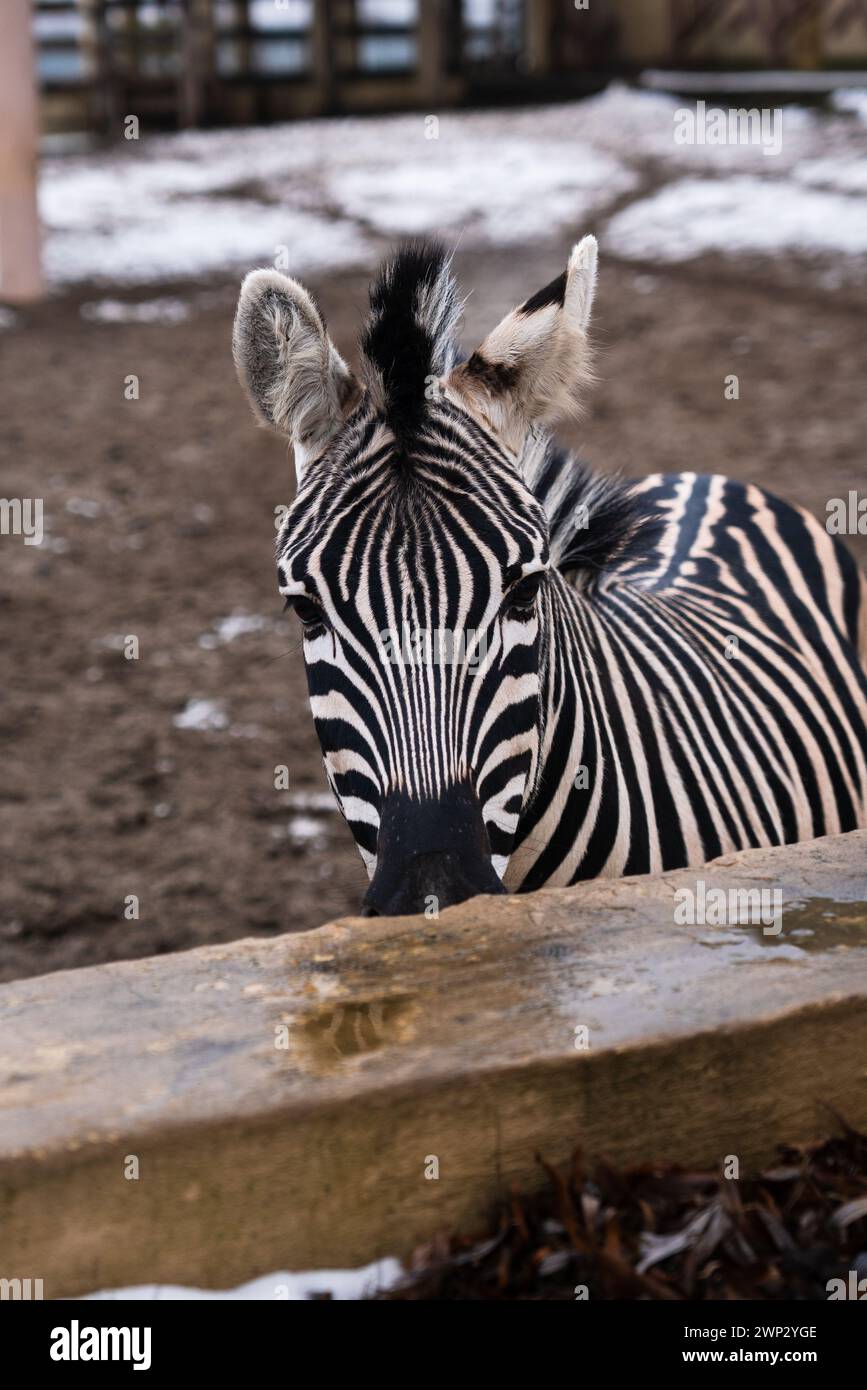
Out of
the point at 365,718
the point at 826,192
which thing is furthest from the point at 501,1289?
the point at 826,192

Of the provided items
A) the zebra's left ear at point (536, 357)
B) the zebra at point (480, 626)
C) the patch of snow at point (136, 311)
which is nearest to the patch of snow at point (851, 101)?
the patch of snow at point (136, 311)

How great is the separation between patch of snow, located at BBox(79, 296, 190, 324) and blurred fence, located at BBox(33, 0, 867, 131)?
29.6 ft

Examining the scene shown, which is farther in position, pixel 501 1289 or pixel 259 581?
pixel 259 581

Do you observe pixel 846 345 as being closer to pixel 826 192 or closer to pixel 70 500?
pixel 826 192

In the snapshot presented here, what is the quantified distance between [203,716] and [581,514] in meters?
3.22

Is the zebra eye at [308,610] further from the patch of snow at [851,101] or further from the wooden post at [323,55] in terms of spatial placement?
the wooden post at [323,55]

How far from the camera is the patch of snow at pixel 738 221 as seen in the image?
41.1 ft

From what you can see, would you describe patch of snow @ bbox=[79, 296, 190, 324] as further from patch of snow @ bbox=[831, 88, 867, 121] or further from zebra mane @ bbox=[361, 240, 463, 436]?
zebra mane @ bbox=[361, 240, 463, 436]

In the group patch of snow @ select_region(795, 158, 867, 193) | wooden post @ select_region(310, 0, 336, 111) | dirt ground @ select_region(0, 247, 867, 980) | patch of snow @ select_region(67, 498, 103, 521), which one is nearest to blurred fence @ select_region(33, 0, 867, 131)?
wooden post @ select_region(310, 0, 336, 111)

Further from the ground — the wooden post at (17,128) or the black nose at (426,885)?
the wooden post at (17,128)

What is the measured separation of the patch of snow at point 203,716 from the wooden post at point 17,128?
668cm

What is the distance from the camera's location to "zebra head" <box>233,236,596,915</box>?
8.02ft

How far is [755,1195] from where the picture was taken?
200 centimetres

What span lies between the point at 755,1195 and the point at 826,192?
1311 cm
